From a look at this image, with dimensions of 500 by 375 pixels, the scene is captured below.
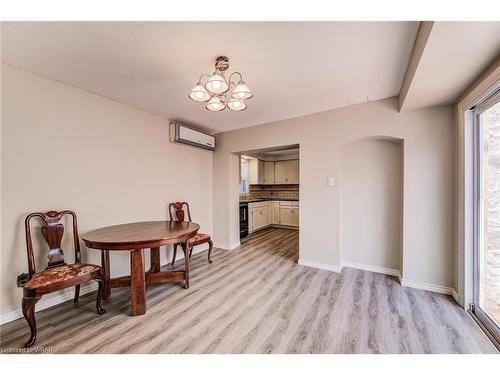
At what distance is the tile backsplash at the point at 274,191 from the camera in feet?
21.1

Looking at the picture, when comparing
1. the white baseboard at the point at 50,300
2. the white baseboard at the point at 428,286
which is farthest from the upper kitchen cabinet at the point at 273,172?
the white baseboard at the point at 50,300

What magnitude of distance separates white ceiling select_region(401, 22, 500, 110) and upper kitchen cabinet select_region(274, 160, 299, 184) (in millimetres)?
4077

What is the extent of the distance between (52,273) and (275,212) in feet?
16.3

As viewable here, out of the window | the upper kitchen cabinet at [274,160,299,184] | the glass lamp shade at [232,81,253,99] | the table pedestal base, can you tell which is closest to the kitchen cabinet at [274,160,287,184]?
the upper kitchen cabinet at [274,160,299,184]

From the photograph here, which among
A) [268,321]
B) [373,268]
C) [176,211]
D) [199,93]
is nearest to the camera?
[199,93]

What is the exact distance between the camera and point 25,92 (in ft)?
6.22

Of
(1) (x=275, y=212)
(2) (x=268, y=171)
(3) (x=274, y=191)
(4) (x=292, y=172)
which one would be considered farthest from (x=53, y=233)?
(3) (x=274, y=191)

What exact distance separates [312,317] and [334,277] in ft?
3.34

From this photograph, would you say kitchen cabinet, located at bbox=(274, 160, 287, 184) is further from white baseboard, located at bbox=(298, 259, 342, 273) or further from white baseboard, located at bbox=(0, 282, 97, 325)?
white baseboard, located at bbox=(0, 282, 97, 325)

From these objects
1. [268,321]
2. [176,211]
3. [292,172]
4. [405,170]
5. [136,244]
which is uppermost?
[292,172]

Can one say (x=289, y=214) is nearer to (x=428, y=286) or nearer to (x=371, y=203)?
(x=371, y=203)

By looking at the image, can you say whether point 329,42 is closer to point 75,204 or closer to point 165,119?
point 165,119

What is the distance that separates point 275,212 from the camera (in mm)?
6035

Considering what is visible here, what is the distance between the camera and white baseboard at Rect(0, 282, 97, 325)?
1.77m
